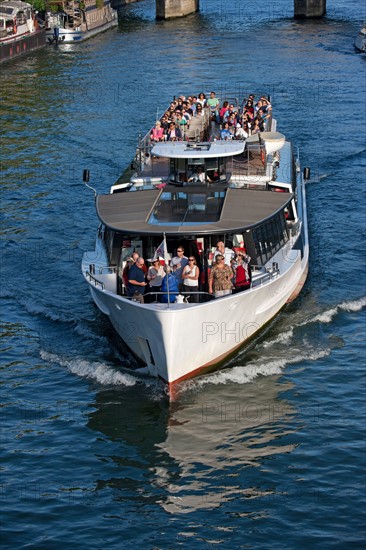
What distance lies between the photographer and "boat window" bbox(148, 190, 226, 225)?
29.0 m

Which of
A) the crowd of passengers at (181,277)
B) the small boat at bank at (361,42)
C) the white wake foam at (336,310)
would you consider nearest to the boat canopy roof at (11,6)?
the small boat at bank at (361,42)

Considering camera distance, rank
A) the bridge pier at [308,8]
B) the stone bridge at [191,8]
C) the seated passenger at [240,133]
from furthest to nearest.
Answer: the stone bridge at [191,8]
the bridge pier at [308,8]
the seated passenger at [240,133]

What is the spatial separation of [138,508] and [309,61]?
207 ft

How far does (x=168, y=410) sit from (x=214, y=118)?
17.6 meters

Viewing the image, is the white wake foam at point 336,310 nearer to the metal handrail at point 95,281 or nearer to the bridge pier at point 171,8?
the metal handrail at point 95,281

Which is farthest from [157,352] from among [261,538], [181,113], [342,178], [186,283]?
[342,178]

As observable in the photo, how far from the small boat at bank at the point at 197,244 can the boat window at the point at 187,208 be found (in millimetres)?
27

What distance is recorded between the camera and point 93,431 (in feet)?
84.0

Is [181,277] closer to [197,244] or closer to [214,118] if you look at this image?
[197,244]

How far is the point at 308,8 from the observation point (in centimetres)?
10600

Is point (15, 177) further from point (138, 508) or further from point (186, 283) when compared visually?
point (138, 508)

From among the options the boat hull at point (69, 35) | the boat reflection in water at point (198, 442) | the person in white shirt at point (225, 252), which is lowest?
the boat reflection in water at point (198, 442)

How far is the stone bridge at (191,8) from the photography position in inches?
4176

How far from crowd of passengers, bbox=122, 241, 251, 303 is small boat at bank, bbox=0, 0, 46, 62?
208ft
